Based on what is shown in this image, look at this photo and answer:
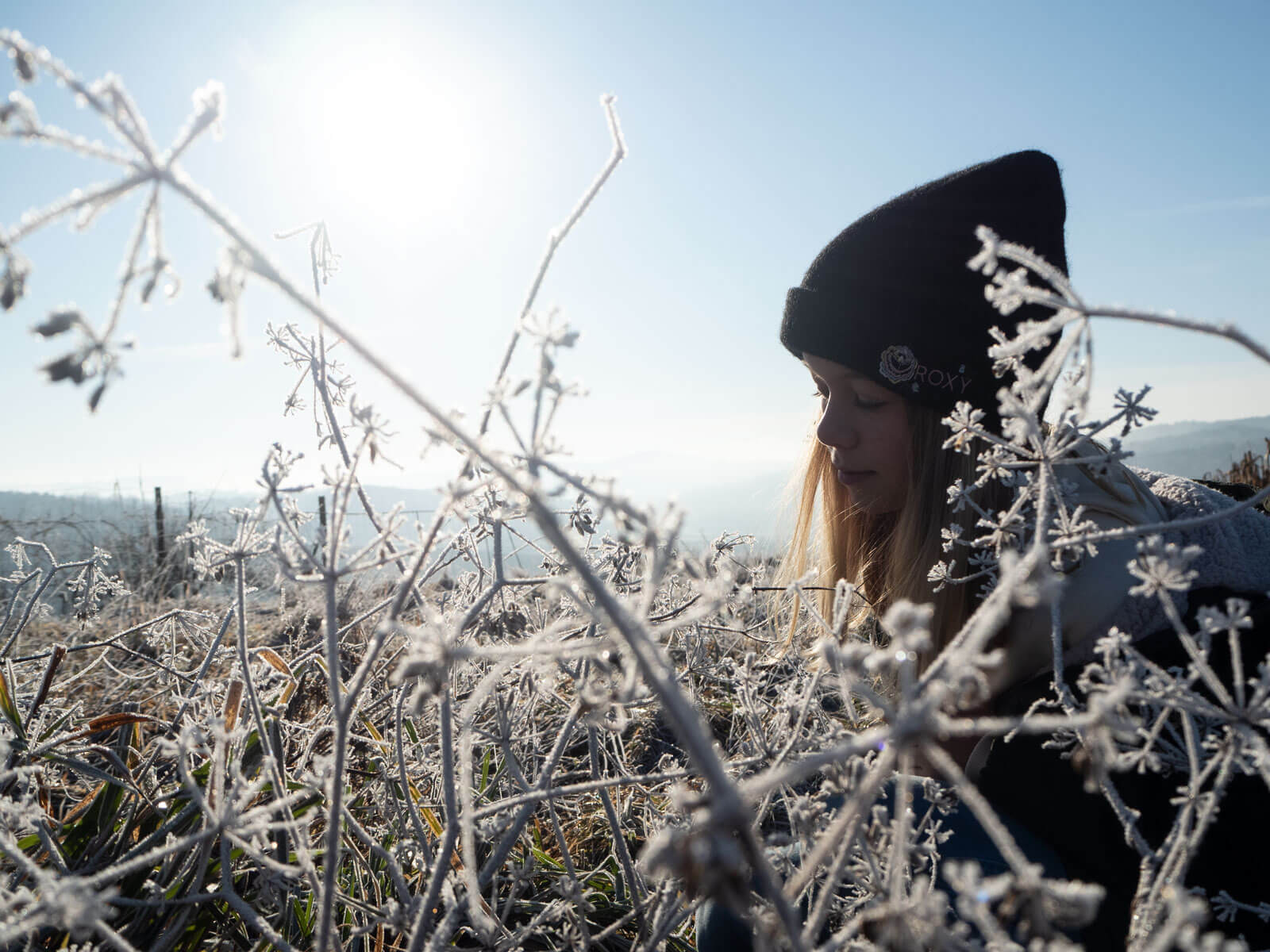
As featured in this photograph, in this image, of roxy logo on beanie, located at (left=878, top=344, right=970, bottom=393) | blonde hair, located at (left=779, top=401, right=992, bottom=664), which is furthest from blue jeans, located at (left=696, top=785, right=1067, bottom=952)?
roxy logo on beanie, located at (left=878, top=344, right=970, bottom=393)

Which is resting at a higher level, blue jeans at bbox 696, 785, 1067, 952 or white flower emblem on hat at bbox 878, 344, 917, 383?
white flower emblem on hat at bbox 878, 344, 917, 383

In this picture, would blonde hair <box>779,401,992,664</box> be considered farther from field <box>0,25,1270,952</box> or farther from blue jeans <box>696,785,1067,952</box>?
blue jeans <box>696,785,1067,952</box>

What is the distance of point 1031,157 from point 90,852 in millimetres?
3583

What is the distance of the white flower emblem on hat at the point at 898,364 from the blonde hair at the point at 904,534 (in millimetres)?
152

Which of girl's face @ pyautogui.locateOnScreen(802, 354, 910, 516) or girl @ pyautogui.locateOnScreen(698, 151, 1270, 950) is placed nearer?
girl @ pyautogui.locateOnScreen(698, 151, 1270, 950)

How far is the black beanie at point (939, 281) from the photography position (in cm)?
249

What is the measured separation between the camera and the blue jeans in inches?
74.2

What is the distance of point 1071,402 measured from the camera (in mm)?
934

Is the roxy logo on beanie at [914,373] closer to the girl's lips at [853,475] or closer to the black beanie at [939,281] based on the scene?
the black beanie at [939,281]

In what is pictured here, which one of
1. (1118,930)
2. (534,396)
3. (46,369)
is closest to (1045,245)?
(1118,930)

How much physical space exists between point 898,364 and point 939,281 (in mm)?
331

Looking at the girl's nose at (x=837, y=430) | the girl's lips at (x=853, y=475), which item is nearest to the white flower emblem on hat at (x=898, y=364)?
the girl's nose at (x=837, y=430)

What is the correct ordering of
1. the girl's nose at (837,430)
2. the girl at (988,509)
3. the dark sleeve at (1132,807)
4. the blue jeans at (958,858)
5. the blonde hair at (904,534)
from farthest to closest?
the girl's nose at (837,430) → the blonde hair at (904,534) → the blue jeans at (958,858) → the girl at (988,509) → the dark sleeve at (1132,807)

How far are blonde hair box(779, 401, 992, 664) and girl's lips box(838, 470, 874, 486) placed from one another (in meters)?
0.16
